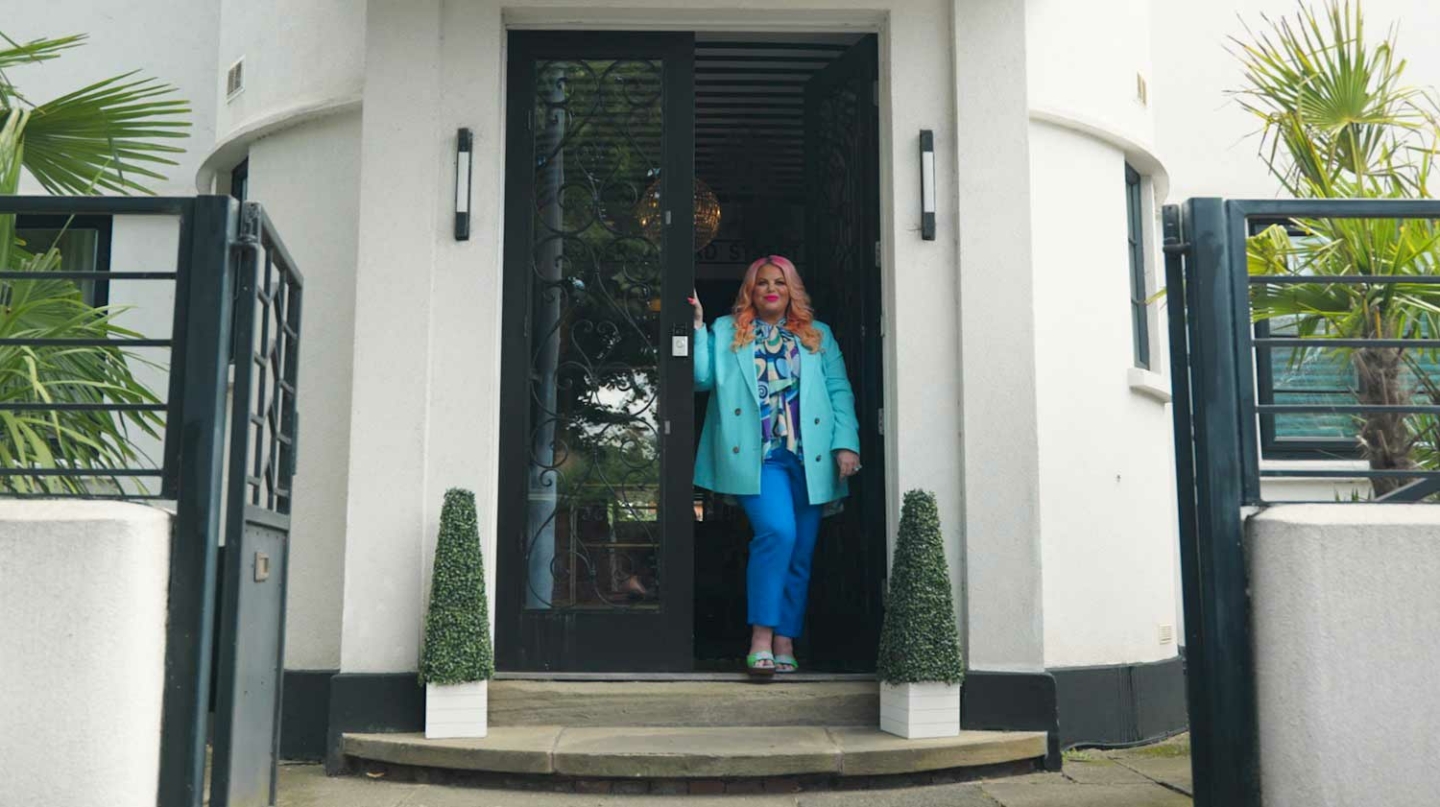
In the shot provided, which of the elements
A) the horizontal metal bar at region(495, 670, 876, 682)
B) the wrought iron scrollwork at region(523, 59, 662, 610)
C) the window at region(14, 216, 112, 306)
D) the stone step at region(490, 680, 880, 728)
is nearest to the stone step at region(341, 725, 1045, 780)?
the stone step at region(490, 680, 880, 728)

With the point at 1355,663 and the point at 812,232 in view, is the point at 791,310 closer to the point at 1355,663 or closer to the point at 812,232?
the point at 812,232

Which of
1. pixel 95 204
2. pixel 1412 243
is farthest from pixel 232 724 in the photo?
pixel 1412 243

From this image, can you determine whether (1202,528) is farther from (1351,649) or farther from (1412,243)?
(1412,243)

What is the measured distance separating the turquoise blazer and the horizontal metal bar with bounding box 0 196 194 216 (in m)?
2.87

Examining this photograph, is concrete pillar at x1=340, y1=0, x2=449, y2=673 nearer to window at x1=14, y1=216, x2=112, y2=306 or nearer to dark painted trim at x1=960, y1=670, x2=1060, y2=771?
dark painted trim at x1=960, y1=670, x2=1060, y2=771

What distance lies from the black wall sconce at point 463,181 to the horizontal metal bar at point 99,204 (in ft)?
6.90

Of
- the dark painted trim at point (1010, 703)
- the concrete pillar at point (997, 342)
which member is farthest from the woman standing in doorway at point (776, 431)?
the dark painted trim at point (1010, 703)

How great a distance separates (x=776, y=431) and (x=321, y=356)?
2302 mm

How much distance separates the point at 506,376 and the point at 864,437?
195 centimetres

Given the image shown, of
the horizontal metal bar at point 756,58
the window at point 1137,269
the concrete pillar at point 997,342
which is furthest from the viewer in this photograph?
the horizontal metal bar at point 756,58

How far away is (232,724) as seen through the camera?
4230 mm

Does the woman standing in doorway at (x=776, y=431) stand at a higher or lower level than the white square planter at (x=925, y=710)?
higher

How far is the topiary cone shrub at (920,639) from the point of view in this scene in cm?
586

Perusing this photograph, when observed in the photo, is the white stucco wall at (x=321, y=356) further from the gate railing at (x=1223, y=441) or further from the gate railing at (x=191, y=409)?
the gate railing at (x=1223, y=441)
